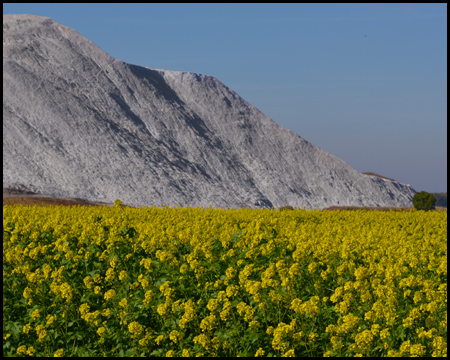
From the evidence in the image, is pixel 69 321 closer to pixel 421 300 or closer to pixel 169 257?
pixel 169 257

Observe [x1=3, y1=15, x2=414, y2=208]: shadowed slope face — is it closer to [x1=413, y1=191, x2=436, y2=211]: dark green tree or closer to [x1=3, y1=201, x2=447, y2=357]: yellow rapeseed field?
[x1=413, y1=191, x2=436, y2=211]: dark green tree

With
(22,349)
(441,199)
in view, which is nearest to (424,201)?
(441,199)

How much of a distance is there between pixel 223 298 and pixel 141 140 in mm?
→ 48539

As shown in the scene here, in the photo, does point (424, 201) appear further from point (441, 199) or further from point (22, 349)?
point (22, 349)

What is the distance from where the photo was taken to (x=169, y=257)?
27.4 feet

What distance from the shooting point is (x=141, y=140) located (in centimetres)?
5462

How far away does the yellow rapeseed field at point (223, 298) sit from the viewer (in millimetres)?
6523

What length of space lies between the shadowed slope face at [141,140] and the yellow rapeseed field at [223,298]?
34.5m

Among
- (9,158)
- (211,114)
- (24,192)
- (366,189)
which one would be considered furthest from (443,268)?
(211,114)

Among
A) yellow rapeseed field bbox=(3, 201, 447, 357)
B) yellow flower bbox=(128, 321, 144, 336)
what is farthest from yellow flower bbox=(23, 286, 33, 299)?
yellow flower bbox=(128, 321, 144, 336)

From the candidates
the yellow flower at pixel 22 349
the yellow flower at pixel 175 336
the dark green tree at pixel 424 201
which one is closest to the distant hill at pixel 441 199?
the dark green tree at pixel 424 201

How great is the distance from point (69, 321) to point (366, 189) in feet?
183

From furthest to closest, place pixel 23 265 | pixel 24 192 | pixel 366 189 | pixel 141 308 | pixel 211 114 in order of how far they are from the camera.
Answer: pixel 211 114 → pixel 366 189 → pixel 24 192 → pixel 23 265 → pixel 141 308

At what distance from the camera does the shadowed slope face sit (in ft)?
152
